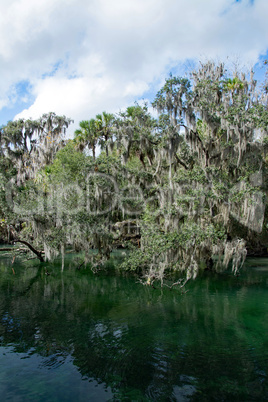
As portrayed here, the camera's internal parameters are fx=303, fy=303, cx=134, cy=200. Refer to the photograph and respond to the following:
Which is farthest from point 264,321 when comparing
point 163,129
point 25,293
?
point 163,129

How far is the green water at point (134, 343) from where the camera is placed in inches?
231

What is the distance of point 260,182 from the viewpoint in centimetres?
1591

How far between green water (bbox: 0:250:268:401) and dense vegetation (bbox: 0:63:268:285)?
92.6 inches

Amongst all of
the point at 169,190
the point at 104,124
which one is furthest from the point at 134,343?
the point at 104,124

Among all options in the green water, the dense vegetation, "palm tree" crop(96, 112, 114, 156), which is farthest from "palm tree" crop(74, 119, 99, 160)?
the green water

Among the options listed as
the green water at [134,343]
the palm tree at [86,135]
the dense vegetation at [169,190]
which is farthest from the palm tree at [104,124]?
the green water at [134,343]

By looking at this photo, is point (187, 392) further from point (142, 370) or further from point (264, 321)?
point (264, 321)

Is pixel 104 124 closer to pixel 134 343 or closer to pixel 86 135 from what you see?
Result: pixel 86 135

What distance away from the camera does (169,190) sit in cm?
1588

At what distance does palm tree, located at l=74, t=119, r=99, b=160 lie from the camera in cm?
2227

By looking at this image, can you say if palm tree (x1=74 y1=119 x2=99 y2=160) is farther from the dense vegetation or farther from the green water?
the green water

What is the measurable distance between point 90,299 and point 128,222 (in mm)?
6865

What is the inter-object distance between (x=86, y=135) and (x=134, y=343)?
17.3 metres

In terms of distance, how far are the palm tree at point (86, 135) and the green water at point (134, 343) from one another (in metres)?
12.1
